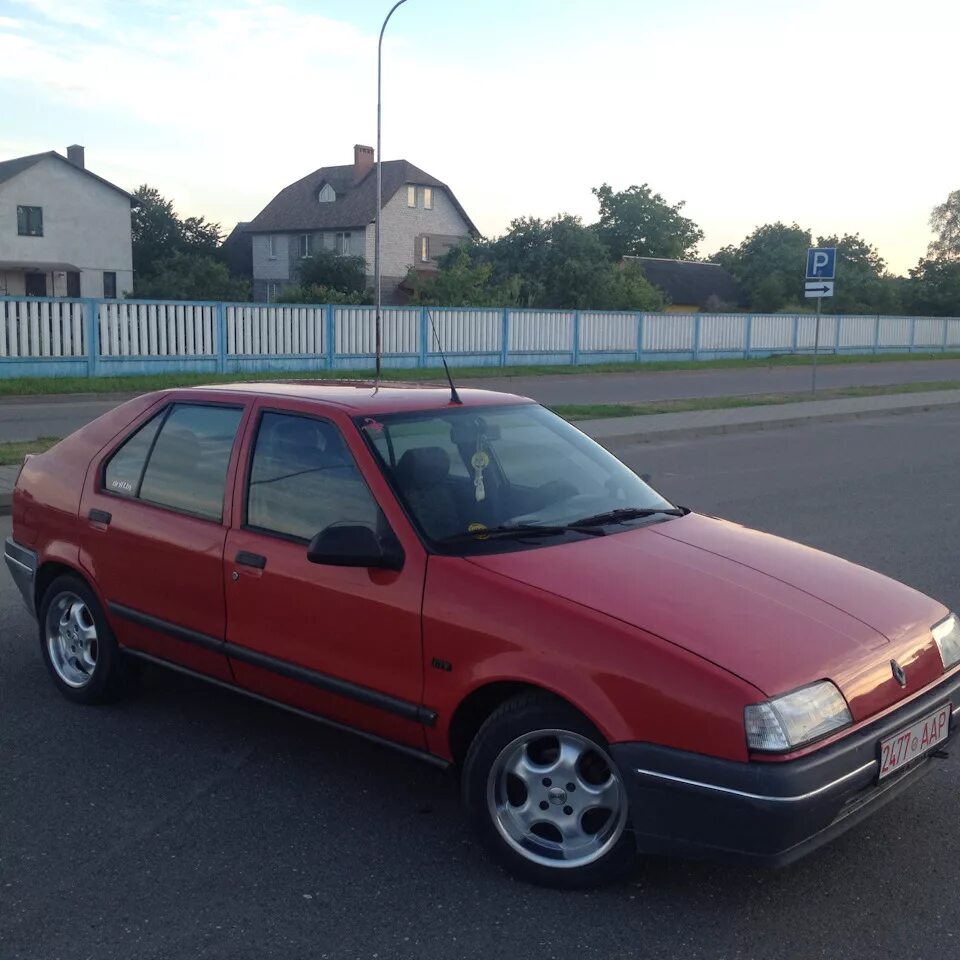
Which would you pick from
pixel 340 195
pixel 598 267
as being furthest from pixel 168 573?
pixel 340 195

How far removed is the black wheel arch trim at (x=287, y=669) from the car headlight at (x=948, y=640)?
5.67 feet

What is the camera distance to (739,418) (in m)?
19.6

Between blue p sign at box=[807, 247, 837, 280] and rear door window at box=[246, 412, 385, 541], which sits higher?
blue p sign at box=[807, 247, 837, 280]

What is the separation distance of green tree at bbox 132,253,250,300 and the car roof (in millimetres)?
53837

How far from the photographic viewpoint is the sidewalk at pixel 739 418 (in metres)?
17.2

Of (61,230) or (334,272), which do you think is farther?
(61,230)

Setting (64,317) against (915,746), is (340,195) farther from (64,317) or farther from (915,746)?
(915,746)

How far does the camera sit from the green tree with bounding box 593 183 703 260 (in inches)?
3664

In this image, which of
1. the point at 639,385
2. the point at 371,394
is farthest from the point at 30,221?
the point at 371,394

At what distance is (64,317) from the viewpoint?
24188 millimetres

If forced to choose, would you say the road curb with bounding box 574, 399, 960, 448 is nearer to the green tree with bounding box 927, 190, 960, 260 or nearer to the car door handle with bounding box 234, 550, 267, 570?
the car door handle with bounding box 234, 550, 267, 570

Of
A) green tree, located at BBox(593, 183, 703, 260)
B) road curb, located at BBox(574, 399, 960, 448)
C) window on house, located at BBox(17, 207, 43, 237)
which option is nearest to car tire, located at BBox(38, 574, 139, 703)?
road curb, located at BBox(574, 399, 960, 448)

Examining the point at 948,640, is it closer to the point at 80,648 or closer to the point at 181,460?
the point at 181,460

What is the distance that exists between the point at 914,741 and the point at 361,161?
72.5 m
